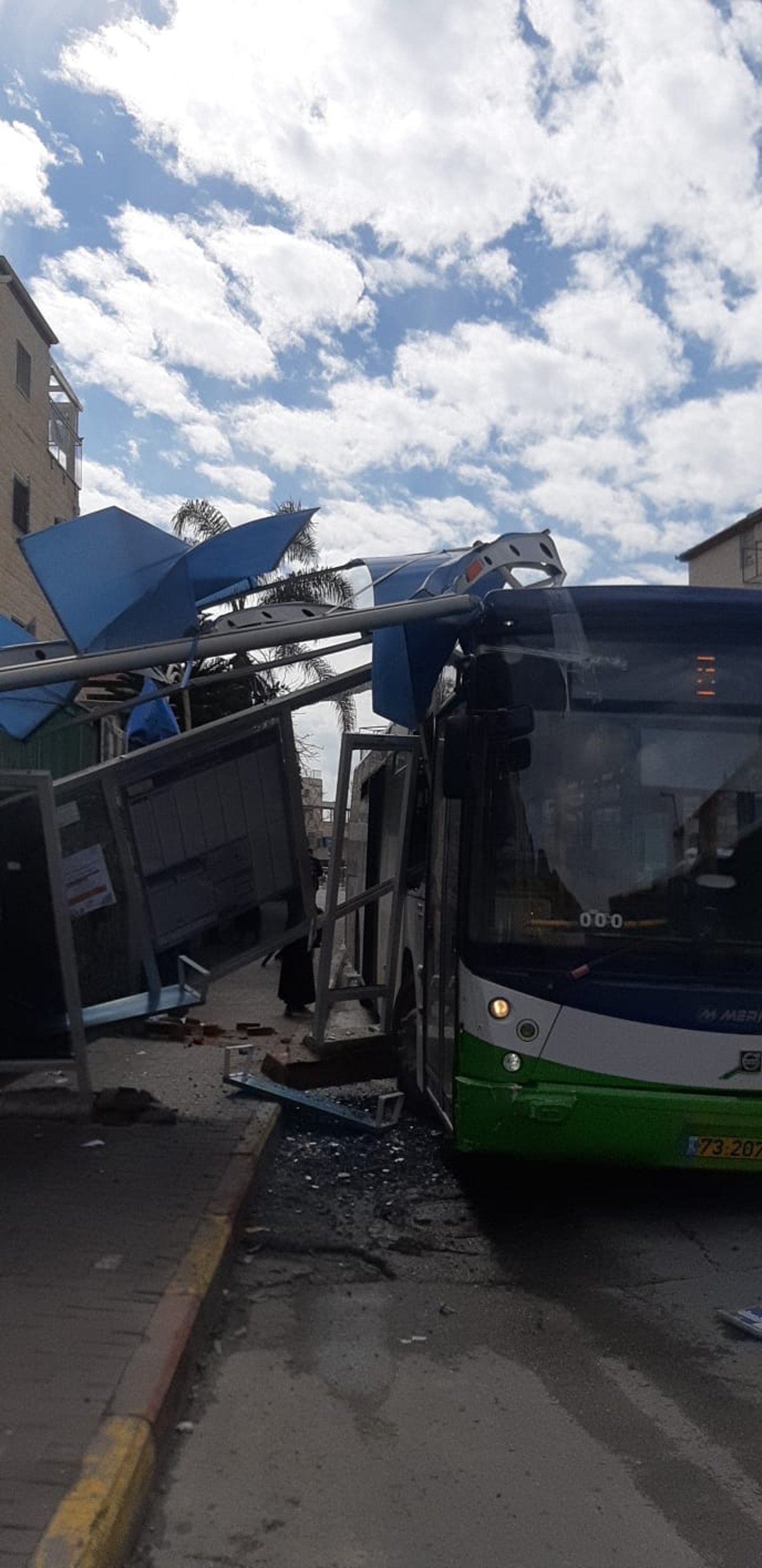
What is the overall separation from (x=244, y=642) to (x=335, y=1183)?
10.2ft

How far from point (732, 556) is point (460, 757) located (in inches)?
2059

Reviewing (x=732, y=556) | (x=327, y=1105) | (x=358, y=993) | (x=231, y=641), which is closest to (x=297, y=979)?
(x=358, y=993)

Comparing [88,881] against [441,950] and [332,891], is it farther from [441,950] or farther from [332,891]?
[441,950]

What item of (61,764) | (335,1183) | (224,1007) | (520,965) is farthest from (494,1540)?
(224,1007)

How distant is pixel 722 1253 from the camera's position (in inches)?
261

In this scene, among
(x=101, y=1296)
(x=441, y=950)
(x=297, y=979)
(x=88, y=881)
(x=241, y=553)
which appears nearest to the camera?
(x=101, y=1296)

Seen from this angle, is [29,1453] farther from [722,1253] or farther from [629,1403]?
[722,1253]

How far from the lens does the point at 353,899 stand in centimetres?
961

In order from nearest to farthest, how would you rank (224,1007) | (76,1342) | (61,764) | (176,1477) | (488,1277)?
(176,1477)
(76,1342)
(488,1277)
(61,764)
(224,1007)

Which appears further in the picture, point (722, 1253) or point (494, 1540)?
point (722, 1253)

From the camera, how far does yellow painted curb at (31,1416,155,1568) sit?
3307mm

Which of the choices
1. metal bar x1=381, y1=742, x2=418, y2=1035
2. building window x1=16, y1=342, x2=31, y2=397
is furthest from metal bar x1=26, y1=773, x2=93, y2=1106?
building window x1=16, y1=342, x2=31, y2=397

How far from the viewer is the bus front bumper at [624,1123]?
6457mm

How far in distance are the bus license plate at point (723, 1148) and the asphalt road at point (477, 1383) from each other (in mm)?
495
